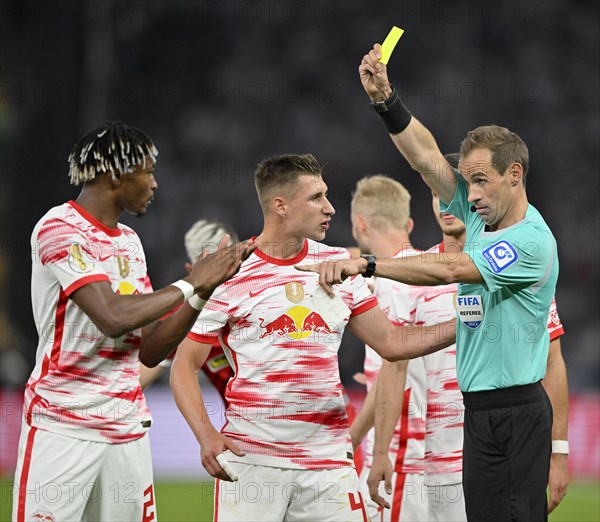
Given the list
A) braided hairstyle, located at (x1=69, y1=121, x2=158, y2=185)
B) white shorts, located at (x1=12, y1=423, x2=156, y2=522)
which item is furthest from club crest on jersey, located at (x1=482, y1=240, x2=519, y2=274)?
white shorts, located at (x1=12, y1=423, x2=156, y2=522)

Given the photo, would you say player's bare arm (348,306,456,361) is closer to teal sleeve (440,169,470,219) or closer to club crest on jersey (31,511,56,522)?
teal sleeve (440,169,470,219)

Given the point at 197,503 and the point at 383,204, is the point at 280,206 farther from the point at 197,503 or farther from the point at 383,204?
the point at 197,503

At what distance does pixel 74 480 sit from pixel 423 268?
167cm

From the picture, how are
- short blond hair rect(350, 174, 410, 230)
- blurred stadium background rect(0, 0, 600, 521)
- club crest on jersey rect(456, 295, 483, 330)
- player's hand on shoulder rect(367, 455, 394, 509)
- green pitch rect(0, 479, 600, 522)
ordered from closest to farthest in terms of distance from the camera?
club crest on jersey rect(456, 295, 483, 330) → player's hand on shoulder rect(367, 455, 394, 509) → short blond hair rect(350, 174, 410, 230) → green pitch rect(0, 479, 600, 522) → blurred stadium background rect(0, 0, 600, 521)

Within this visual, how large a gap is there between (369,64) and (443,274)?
105 cm

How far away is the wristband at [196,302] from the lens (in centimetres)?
394

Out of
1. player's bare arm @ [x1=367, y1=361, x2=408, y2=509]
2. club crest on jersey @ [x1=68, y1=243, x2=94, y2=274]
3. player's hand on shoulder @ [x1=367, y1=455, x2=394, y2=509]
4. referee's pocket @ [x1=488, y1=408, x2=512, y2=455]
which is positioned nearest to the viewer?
club crest on jersey @ [x1=68, y1=243, x2=94, y2=274]

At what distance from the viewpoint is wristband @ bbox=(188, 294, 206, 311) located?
3943 mm

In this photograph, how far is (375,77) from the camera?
170 inches

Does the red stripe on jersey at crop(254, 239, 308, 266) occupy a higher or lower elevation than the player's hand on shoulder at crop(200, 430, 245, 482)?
higher

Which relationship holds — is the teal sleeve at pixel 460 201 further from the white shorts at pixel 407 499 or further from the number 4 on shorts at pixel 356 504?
the white shorts at pixel 407 499

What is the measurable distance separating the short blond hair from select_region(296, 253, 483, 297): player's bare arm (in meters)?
2.17

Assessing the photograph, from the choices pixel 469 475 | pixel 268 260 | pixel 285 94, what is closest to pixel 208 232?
pixel 268 260

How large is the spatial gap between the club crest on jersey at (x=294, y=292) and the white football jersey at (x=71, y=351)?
0.76 m
